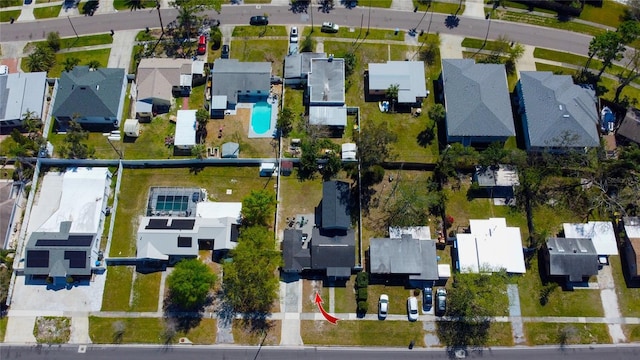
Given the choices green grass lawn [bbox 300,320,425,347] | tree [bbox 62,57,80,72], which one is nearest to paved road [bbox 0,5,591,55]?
tree [bbox 62,57,80,72]

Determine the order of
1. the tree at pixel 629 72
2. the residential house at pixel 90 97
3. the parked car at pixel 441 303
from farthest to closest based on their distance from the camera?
the tree at pixel 629 72 → the residential house at pixel 90 97 → the parked car at pixel 441 303

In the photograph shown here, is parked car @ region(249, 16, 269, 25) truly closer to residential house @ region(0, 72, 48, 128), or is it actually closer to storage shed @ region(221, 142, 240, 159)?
storage shed @ region(221, 142, 240, 159)

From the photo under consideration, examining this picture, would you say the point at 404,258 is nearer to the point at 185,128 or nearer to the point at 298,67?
the point at 298,67

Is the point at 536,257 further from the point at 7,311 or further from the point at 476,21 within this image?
the point at 7,311

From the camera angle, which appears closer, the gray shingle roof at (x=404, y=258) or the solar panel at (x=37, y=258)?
the solar panel at (x=37, y=258)

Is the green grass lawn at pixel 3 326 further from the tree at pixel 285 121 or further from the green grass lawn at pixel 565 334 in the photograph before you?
the green grass lawn at pixel 565 334

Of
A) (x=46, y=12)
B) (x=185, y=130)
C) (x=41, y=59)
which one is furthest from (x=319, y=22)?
(x=46, y=12)

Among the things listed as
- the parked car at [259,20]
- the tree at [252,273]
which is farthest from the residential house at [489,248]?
the parked car at [259,20]
